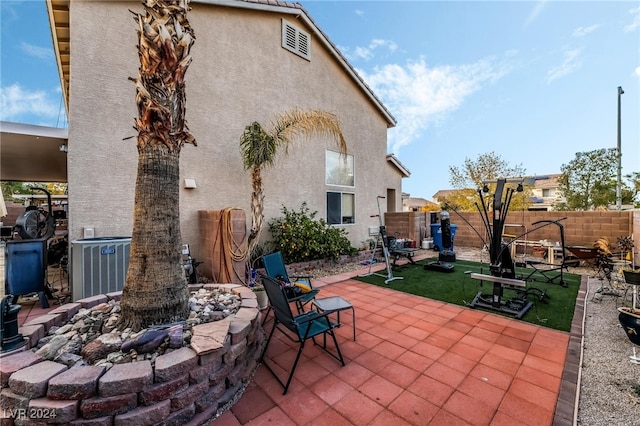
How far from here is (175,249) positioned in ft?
8.30

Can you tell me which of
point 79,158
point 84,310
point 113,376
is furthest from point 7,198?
point 113,376

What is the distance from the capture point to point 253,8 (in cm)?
645

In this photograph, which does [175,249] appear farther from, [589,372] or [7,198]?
[7,198]

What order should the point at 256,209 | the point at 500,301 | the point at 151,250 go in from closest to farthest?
→ the point at 151,250 → the point at 500,301 → the point at 256,209

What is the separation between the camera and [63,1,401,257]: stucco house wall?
4.41 metres

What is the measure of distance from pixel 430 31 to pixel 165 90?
12.0 m

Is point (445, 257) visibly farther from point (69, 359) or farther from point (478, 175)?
point (478, 175)

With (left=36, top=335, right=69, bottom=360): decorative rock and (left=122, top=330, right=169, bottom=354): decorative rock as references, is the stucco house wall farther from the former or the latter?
(left=122, top=330, right=169, bottom=354): decorative rock

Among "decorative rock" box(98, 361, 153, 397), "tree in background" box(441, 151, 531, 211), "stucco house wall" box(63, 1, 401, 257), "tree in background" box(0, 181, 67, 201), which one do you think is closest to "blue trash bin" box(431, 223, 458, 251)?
"stucco house wall" box(63, 1, 401, 257)

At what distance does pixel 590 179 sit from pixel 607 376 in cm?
1498

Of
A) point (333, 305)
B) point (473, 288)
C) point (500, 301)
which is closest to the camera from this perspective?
point (333, 305)

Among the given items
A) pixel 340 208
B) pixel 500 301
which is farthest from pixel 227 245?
pixel 340 208

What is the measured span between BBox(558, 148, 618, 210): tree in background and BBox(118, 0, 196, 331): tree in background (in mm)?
17596

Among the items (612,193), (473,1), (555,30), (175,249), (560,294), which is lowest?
(560,294)
